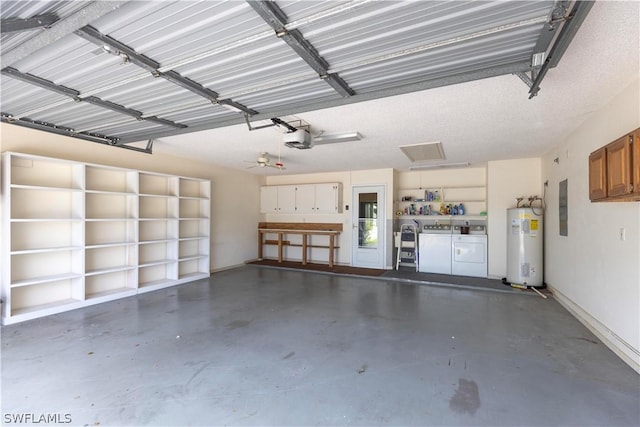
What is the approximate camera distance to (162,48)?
2.01 m

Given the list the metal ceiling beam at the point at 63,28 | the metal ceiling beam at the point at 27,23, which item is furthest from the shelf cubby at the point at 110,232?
the metal ceiling beam at the point at 27,23

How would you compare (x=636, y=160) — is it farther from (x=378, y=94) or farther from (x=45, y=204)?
(x=45, y=204)

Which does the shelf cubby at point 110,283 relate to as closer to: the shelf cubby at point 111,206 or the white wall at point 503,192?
the shelf cubby at point 111,206

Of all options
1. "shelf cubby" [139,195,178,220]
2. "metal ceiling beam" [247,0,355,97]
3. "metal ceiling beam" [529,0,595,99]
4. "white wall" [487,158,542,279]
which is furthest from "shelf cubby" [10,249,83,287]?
"white wall" [487,158,542,279]

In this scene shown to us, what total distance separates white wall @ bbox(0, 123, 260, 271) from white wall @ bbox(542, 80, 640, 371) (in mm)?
6520

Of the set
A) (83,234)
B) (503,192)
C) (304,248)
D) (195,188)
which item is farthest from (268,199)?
(503,192)

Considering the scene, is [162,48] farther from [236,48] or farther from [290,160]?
[290,160]

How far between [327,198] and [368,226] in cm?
128

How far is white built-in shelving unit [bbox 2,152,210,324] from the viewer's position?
12.0 ft

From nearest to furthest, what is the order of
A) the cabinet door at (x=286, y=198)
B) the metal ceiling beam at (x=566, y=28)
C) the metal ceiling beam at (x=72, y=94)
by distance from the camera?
the metal ceiling beam at (x=566, y=28) < the metal ceiling beam at (x=72, y=94) < the cabinet door at (x=286, y=198)

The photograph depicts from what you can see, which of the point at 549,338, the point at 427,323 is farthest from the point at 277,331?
the point at 549,338

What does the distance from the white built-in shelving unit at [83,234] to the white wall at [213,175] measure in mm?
189

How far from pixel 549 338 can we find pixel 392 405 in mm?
2302

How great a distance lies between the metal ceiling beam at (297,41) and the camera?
157 cm
